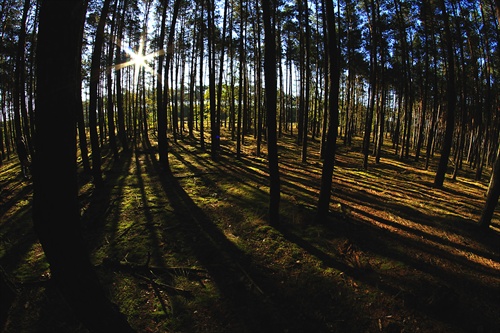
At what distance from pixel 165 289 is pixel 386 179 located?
41.8ft

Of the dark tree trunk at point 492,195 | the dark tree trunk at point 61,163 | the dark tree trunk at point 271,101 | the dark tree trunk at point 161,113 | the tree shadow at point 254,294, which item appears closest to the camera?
the dark tree trunk at point 61,163

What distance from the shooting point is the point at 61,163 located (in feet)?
8.79

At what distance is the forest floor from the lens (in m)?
4.77

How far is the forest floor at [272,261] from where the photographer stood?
4.77m

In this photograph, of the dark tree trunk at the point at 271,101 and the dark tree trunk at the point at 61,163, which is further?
the dark tree trunk at the point at 271,101

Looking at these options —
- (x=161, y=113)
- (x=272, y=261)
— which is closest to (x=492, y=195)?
(x=272, y=261)

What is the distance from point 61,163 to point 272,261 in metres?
5.12

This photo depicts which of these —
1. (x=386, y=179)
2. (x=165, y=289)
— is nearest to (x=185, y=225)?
(x=165, y=289)

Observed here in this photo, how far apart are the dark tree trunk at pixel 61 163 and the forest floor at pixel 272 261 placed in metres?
2.29

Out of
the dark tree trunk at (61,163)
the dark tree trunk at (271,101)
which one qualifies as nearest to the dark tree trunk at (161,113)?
the dark tree trunk at (271,101)

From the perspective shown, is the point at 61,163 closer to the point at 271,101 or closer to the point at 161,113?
the point at 271,101

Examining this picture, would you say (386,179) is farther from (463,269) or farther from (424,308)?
(424,308)

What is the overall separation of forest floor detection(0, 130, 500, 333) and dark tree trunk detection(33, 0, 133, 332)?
2.29 metres

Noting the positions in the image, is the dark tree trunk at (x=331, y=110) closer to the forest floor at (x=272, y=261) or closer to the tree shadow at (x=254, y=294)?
the forest floor at (x=272, y=261)
